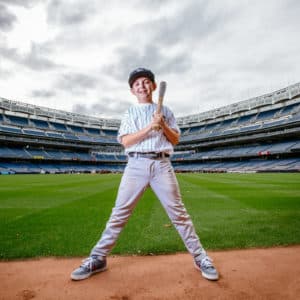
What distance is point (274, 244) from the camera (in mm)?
4008

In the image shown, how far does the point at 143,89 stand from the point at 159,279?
2.29 metres

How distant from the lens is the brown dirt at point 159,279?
2.43 meters

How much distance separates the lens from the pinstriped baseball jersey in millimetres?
2967

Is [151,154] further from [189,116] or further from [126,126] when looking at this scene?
[189,116]

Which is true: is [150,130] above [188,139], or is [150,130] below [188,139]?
below

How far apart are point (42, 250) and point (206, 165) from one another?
5961cm

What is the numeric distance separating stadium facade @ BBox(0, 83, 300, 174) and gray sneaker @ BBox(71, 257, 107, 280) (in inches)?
1635

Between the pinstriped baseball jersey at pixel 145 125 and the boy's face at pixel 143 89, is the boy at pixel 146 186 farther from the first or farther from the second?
the boy's face at pixel 143 89

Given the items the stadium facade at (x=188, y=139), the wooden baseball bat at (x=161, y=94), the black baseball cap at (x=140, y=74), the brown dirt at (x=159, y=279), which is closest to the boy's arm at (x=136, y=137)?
the wooden baseball bat at (x=161, y=94)

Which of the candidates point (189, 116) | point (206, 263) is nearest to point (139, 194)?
point (206, 263)

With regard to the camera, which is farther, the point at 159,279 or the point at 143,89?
the point at 143,89

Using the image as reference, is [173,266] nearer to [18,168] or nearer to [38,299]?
[38,299]

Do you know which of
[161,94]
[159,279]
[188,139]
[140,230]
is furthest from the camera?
[188,139]

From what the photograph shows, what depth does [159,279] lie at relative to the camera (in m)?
2.77
